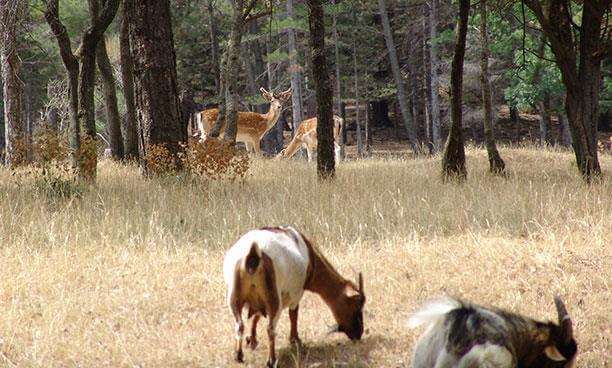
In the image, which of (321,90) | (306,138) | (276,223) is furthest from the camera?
(306,138)

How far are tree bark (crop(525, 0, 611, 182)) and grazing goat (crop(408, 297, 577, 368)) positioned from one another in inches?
313

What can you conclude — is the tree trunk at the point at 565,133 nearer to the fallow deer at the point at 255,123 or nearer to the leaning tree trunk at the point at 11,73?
the fallow deer at the point at 255,123

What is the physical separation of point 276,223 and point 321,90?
374 cm

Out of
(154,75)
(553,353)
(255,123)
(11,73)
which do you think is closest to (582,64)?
(154,75)

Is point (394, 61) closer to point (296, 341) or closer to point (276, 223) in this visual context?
point (276, 223)

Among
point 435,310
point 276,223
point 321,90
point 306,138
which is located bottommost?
point 276,223

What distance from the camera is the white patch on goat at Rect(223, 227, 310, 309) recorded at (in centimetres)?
422

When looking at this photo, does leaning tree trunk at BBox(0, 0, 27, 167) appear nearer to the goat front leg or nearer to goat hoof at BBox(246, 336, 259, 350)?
goat hoof at BBox(246, 336, 259, 350)

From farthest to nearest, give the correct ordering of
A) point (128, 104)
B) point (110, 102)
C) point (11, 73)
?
point (128, 104)
point (110, 102)
point (11, 73)

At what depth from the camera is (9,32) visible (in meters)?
12.5

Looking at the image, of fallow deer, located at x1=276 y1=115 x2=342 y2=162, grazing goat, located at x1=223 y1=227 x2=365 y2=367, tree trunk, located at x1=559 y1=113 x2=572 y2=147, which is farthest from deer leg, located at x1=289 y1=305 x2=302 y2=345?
tree trunk, located at x1=559 y1=113 x2=572 y2=147

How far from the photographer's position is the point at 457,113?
38.4 ft

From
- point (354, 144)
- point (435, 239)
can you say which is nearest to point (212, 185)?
point (435, 239)

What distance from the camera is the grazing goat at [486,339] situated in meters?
3.49
